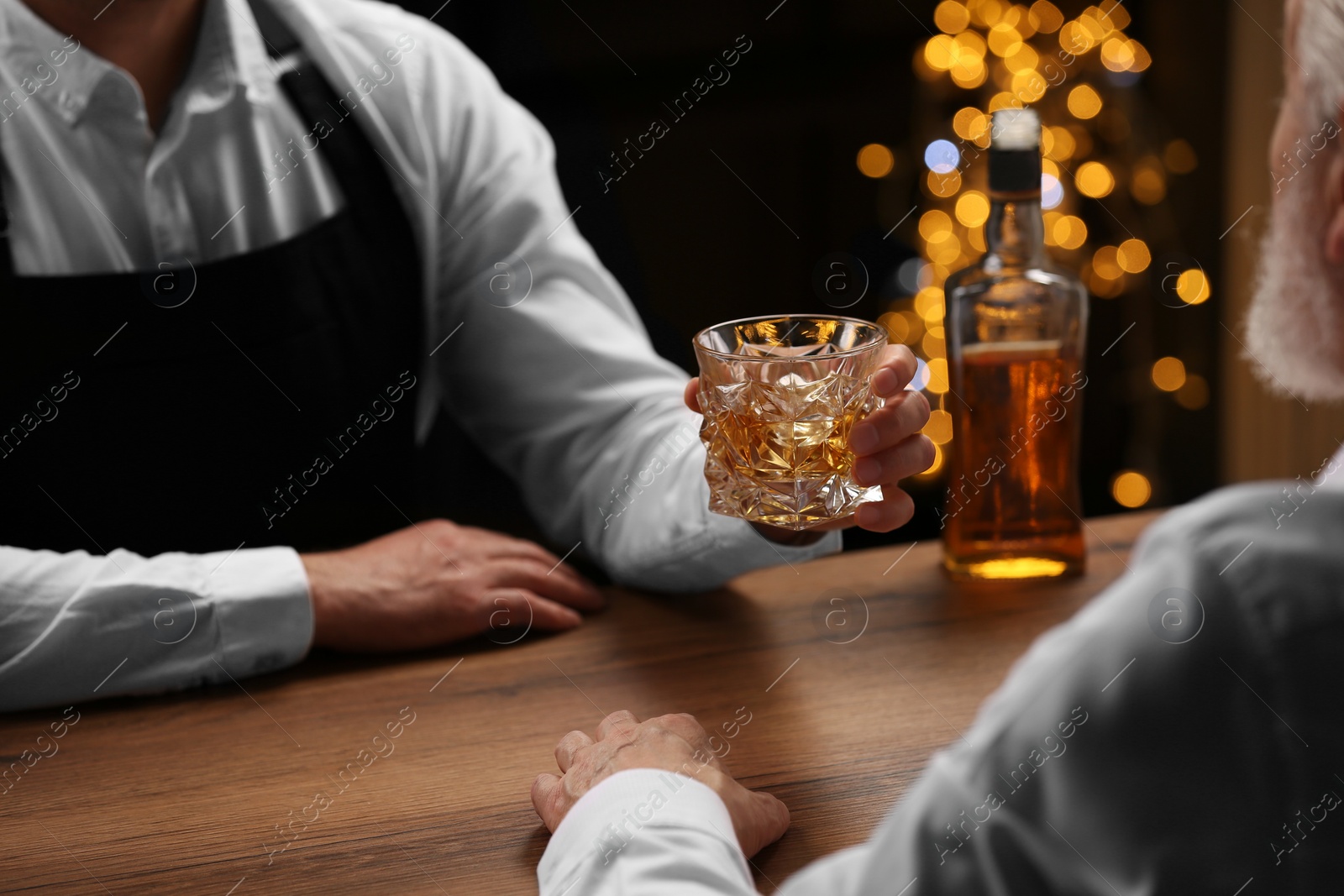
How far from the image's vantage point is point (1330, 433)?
96.0 inches

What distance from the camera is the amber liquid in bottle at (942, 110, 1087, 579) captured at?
1216 millimetres

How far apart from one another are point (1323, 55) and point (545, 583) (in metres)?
0.84

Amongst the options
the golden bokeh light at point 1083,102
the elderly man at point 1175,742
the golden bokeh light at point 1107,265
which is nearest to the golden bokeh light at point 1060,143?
the golden bokeh light at point 1083,102

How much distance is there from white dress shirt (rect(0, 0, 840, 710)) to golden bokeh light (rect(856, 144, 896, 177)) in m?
1.18

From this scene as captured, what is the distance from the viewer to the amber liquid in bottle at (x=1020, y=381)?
1216mm

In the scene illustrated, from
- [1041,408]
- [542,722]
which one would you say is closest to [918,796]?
[542,722]

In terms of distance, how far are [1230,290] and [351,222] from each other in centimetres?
205

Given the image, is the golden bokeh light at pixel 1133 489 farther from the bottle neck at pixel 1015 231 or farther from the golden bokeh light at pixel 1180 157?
the bottle neck at pixel 1015 231

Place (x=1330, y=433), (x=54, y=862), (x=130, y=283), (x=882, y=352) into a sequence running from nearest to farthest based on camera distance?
(x=54, y=862)
(x=882, y=352)
(x=130, y=283)
(x=1330, y=433)

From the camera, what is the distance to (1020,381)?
48.1 inches

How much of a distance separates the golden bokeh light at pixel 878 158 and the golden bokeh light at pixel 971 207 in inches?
7.1

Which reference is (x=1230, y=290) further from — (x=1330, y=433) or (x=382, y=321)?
(x=382, y=321)

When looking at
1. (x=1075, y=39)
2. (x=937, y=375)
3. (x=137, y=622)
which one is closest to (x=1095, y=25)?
(x=1075, y=39)

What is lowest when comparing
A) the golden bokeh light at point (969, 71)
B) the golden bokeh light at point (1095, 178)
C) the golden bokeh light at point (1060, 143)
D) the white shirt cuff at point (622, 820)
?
the golden bokeh light at point (1095, 178)
